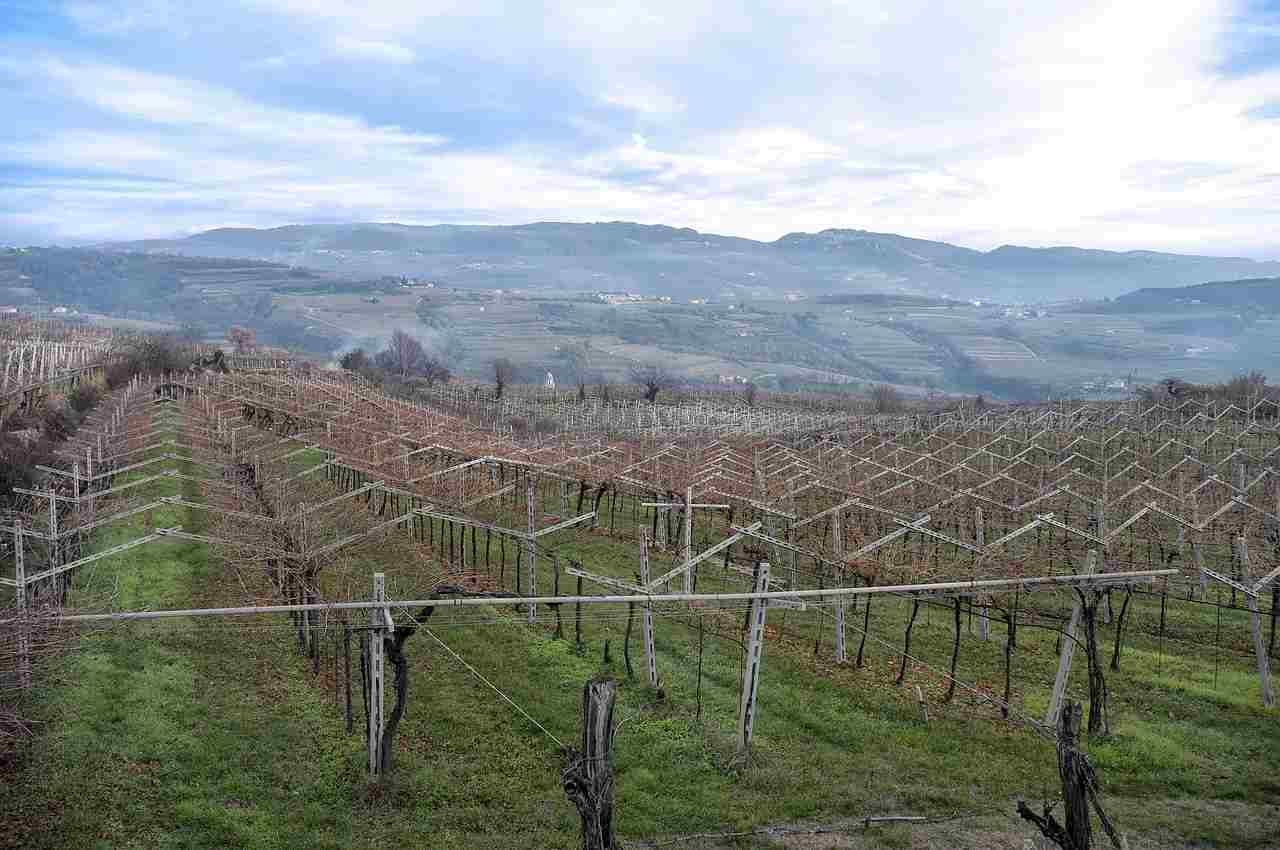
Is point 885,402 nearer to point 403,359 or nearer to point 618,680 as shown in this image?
point 403,359

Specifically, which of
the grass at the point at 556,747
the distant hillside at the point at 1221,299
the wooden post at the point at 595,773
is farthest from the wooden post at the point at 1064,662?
the distant hillside at the point at 1221,299

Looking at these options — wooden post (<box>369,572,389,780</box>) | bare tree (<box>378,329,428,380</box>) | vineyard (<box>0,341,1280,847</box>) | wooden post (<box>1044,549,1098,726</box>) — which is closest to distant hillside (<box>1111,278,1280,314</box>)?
bare tree (<box>378,329,428,380</box>)

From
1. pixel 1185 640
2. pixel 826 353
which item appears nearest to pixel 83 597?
pixel 1185 640

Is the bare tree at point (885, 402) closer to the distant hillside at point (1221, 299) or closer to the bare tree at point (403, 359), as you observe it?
the bare tree at point (403, 359)

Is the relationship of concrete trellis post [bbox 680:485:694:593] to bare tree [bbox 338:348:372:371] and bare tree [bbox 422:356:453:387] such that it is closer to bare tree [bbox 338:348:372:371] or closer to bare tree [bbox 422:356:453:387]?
bare tree [bbox 422:356:453:387]

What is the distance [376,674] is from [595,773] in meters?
3.88

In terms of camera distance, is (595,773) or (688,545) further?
(688,545)

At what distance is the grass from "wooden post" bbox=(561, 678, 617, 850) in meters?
2.45

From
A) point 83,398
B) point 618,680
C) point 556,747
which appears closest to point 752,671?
point 556,747

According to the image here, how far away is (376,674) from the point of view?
984 centimetres

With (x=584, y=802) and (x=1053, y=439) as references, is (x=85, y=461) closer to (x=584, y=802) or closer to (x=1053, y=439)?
(x=584, y=802)

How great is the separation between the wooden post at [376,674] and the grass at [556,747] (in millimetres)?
368

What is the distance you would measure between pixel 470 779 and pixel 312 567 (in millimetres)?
4905

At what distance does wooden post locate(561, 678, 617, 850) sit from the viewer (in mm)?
6902
